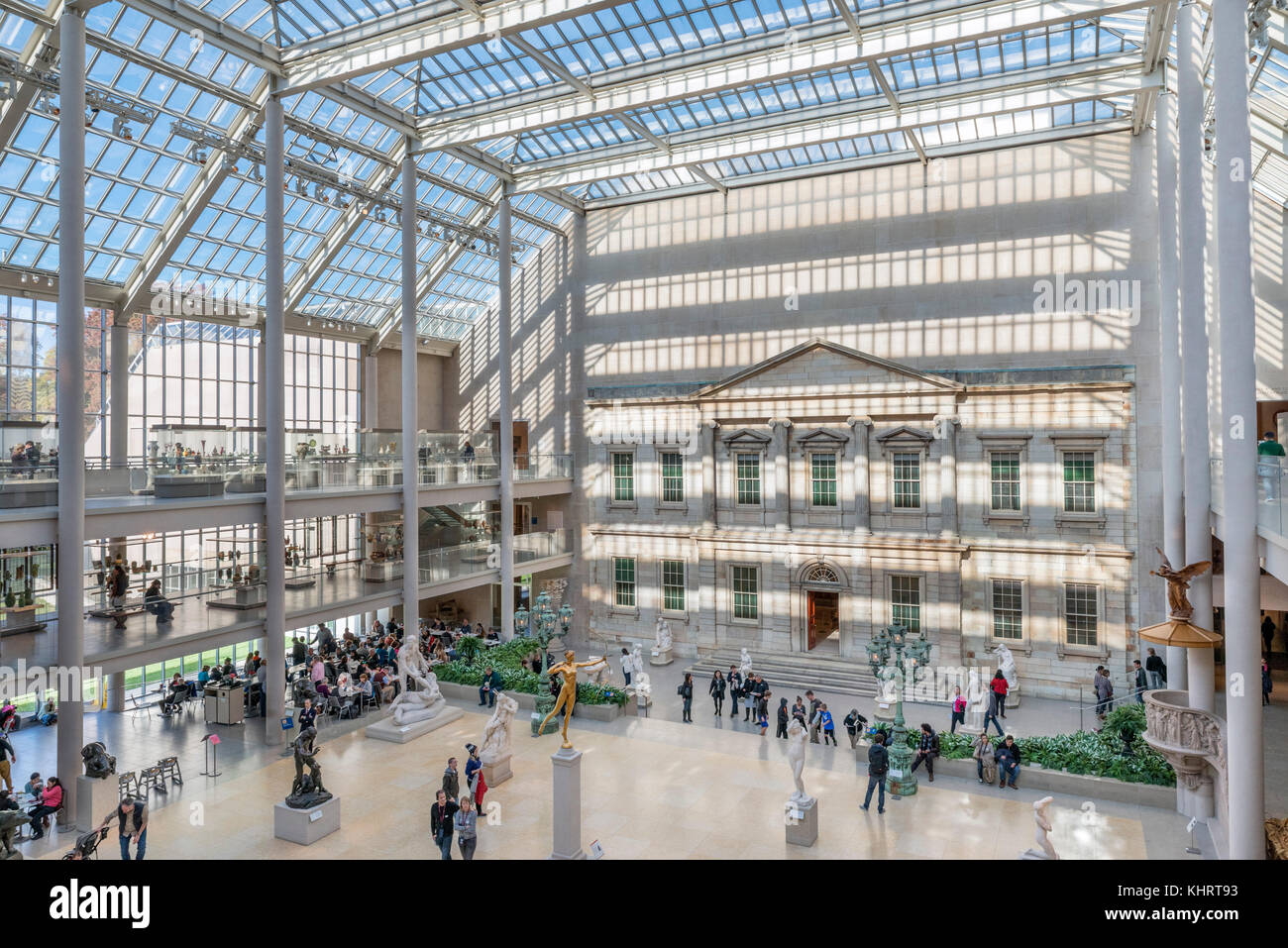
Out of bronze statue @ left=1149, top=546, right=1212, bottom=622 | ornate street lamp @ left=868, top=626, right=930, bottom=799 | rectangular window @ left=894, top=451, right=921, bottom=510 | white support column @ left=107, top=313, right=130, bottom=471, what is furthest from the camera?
rectangular window @ left=894, top=451, right=921, bottom=510

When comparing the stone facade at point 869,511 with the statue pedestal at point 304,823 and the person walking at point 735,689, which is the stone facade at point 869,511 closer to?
the person walking at point 735,689

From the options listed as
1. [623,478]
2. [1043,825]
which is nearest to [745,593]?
[623,478]

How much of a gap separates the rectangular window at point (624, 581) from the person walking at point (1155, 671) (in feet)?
56.4

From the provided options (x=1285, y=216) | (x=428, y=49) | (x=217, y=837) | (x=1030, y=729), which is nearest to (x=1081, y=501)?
(x=1030, y=729)

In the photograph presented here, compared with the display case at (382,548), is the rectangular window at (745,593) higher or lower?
lower

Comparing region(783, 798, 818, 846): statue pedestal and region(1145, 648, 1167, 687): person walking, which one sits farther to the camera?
region(1145, 648, 1167, 687): person walking

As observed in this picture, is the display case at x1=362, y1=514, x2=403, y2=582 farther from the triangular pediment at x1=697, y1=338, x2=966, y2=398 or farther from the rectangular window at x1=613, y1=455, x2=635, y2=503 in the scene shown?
the triangular pediment at x1=697, y1=338, x2=966, y2=398

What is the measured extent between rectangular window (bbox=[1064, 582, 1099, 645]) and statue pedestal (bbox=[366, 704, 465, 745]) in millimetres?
18639

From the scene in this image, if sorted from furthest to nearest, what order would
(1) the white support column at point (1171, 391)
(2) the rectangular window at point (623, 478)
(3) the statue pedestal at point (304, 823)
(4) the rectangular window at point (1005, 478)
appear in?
(2) the rectangular window at point (623, 478), (4) the rectangular window at point (1005, 478), (1) the white support column at point (1171, 391), (3) the statue pedestal at point (304, 823)

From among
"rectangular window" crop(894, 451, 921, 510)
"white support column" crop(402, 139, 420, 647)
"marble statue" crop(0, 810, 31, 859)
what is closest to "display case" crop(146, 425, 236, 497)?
"white support column" crop(402, 139, 420, 647)

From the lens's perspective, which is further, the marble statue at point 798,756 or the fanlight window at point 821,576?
the fanlight window at point 821,576

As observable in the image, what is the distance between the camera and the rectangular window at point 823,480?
2827 centimetres

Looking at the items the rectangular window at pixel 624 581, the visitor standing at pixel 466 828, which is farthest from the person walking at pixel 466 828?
Answer: the rectangular window at pixel 624 581

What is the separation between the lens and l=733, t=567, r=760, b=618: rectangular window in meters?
29.4
